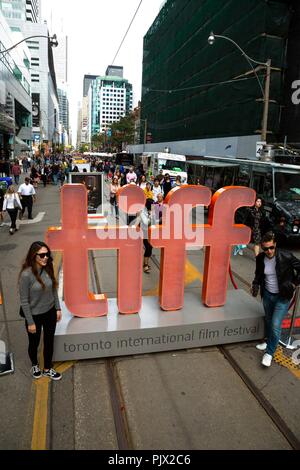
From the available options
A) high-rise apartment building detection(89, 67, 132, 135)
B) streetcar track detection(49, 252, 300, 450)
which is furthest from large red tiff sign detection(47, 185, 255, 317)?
high-rise apartment building detection(89, 67, 132, 135)

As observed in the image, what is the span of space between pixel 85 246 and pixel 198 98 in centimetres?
3681

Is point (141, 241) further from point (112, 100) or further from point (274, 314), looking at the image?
point (112, 100)

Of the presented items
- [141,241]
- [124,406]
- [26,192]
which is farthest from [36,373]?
[26,192]

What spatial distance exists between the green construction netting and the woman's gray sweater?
21.6 m

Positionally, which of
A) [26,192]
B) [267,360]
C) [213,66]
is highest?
[213,66]

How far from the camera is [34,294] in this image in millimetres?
4027

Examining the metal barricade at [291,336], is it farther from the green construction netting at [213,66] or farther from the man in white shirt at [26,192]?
the green construction netting at [213,66]

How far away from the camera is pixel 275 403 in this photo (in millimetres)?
4074

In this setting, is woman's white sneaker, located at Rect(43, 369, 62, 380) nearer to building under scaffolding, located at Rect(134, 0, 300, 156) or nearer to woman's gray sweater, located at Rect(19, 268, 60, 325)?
woman's gray sweater, located at Rect(19, 268, 60, 325)

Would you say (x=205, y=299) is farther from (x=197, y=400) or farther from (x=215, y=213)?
(x=197, y=400)

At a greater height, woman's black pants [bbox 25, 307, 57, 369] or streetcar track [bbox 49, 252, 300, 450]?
woman's black pants [bbox 25, 307, 57, 369]

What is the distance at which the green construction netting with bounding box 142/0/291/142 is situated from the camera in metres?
26.1

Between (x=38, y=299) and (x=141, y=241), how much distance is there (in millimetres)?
1665
